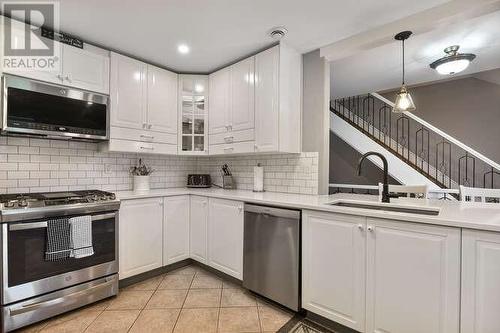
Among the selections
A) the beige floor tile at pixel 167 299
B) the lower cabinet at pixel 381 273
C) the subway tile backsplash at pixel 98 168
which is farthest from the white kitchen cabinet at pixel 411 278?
the beige floor tile at pixel 167 299

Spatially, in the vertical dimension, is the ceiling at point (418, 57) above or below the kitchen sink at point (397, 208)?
above

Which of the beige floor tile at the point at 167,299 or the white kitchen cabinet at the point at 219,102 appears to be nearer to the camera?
the beige floor tile at the point at 167,299

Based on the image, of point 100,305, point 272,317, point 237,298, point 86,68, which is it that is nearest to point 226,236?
point 237,298

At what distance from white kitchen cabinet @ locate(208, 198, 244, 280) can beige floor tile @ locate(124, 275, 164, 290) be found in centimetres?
55

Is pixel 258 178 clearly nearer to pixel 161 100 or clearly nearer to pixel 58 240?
pixel 161 100

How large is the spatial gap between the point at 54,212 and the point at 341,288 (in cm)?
219

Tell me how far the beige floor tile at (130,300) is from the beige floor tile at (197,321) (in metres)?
0.41

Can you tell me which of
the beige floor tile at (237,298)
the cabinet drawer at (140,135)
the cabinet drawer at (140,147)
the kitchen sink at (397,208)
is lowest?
the beige floor tile at (237,298)

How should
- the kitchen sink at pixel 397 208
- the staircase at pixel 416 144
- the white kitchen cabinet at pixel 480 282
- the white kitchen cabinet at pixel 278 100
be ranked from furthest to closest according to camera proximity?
the staircase at pixel 416 144 < the white kitchen cabinet at pixel 278 100 < the kitchen sink at pixel 397 208 < the white kitchen cabinet at pixel 480 282

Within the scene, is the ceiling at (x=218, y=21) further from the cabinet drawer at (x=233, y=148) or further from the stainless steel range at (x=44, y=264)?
the stainless steel range at (x=44, y=264)

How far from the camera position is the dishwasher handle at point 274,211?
6.34 feet

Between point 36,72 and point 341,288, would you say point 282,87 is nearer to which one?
point 341,288

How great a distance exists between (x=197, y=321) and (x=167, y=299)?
0.46 metres

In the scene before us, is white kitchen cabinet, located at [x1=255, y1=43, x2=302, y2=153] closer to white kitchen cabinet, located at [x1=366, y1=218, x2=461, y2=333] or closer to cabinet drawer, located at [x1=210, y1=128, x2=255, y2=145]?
cabinet drawer, located at [x1=210, y1=128, x2=255, y2=145]
